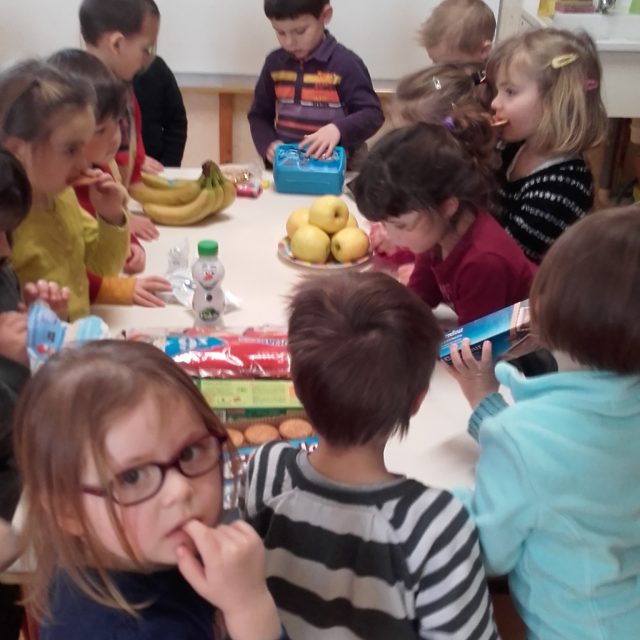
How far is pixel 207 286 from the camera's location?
1440 mm

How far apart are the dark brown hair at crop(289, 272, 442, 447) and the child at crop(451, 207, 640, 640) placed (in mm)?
154

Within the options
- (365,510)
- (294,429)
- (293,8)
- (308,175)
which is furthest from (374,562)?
(293,8)

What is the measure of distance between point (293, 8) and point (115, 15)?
56cm

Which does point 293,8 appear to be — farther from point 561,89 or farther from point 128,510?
point 128,510

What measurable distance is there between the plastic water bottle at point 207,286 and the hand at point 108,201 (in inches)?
10.7

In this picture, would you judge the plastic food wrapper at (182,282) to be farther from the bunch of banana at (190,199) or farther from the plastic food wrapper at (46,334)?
the plastic food wrapper at (46,334)

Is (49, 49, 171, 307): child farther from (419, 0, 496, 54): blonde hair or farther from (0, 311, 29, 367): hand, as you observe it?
(419, 0, 496, 54): blonde hair

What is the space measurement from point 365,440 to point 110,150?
1.07 meters

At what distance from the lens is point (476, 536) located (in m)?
0.92

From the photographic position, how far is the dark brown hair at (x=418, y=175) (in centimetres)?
139

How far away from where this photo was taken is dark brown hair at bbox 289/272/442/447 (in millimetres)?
846

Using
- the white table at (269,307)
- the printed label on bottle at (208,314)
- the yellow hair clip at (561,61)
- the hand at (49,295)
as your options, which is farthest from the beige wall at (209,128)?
the hand at (49,295)

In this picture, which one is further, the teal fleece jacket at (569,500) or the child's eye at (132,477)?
the teal fleece jacket at (569,500)

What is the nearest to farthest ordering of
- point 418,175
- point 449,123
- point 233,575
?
point 233,575
point 418,175
point 449,123
